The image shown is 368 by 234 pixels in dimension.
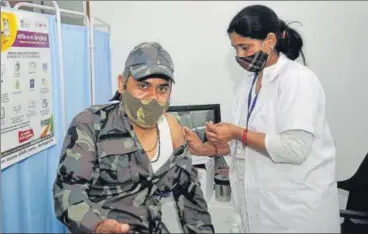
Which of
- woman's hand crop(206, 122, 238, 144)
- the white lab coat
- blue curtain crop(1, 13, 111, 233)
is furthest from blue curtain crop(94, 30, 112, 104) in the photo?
the white lab coat

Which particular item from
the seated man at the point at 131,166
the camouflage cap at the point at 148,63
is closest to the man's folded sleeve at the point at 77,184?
the seated man at the point at 131,166

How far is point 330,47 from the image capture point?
31.0 inches

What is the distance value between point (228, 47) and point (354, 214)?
1.63 ft

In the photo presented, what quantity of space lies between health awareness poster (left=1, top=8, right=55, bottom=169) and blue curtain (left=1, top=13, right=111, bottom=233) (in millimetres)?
27

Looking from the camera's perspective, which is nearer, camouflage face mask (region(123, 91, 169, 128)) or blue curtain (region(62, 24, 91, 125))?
camouflage face mask (region(123, 91, 169, 128))

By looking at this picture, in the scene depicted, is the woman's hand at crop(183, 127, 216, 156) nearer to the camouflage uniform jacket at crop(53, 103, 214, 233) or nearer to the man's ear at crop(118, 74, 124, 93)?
the camouflage uniform jacket at crop(53, 103, 214, 233)

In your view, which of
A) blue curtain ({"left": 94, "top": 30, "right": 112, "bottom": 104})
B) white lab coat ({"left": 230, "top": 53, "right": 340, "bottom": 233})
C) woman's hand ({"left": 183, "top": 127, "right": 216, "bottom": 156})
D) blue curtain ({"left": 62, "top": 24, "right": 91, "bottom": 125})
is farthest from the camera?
blue curtain ({"left": 62, "top": 24, "right": 91, "bottom": 125})

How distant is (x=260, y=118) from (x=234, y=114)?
76 millimetres

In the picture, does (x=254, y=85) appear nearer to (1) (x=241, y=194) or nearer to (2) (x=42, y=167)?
(1) (x=241, y=194)

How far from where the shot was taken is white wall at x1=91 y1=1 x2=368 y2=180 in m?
0.67

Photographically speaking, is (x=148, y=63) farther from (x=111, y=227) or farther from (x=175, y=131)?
(x=111, y=227)

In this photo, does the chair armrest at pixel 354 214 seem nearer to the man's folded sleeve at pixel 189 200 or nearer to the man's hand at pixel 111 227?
the man's folded sleeve at pixel 189 200

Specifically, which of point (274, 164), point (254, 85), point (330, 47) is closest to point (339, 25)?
point (330, 47)

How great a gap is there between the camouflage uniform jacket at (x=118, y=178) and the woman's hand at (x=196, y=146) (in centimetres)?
2
